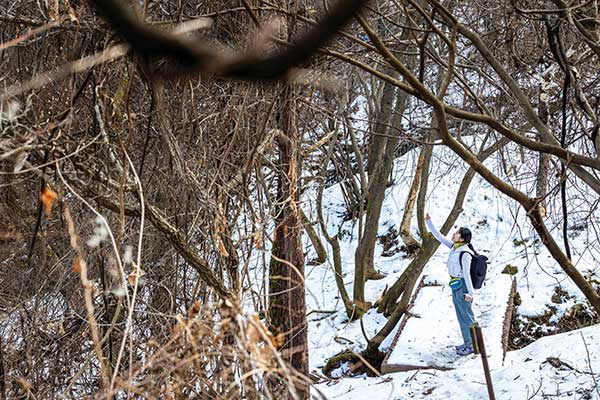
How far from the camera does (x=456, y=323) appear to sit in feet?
30.3

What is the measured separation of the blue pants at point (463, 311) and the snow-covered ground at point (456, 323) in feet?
1.02

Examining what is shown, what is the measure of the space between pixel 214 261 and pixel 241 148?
0.86 meters

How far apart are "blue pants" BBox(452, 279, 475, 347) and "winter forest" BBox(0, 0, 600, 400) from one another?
2cm

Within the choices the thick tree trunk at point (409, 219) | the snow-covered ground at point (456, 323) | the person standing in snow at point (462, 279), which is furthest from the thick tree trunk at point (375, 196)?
the person standing in snow at point (462, 279)

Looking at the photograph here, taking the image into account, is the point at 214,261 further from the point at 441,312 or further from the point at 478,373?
the point at 441,312

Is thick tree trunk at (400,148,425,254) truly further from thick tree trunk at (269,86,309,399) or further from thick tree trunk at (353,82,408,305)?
thick tree trunk at (269,86,309,399)

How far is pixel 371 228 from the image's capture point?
33.9 ft

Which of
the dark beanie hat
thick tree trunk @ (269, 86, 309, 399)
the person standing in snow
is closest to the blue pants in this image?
the person standing in snow

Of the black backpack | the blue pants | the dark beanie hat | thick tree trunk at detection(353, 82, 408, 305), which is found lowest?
the blue pants

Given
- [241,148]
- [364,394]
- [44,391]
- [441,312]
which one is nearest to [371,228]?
[441,312]

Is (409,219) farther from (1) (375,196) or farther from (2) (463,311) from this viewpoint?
(2) (463,311)

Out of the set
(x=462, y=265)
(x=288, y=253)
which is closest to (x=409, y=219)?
(x=462, y=265)

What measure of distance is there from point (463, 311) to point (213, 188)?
16.1ft

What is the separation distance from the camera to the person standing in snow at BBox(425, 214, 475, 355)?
7.69 meters
